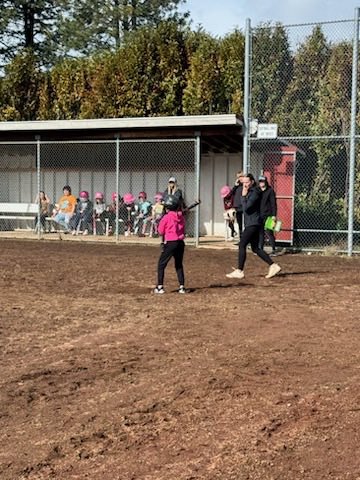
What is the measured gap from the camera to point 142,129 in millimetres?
17188

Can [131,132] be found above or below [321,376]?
above

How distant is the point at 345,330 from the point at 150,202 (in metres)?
13.3

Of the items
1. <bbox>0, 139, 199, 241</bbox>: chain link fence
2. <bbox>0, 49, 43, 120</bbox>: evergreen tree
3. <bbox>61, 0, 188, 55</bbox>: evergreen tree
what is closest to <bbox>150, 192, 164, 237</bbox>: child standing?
<bbox>0, 139, 199, 241</bbox>: chain link fence

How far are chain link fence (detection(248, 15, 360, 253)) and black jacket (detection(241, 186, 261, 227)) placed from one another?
4.64 m

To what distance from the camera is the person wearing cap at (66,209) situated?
64.3ft

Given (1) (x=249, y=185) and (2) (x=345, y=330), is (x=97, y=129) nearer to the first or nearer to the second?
(1) (x=249, y=185)

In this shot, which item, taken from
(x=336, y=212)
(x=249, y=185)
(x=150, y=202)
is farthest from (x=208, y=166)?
(x=249, y=185)

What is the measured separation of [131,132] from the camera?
17.5 metres

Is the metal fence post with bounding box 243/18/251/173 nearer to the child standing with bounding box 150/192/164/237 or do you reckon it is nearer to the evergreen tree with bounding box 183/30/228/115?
the child standing with bounding box 150/192/164/237

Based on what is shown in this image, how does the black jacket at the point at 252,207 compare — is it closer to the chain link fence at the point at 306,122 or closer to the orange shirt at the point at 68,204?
the chain link fence at the point at 306,122

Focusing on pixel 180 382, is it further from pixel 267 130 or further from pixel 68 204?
pixel 68 204

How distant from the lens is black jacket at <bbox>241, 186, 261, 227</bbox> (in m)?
10.3

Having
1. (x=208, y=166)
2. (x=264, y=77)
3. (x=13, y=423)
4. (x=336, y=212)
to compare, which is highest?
(x=264, y=77)

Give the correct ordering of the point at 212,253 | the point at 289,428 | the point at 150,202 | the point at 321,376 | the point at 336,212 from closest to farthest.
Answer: the point at 289,428 → the point at 321,376 → the point at 212,253 → the point at 336,212 → the point at 150,202
